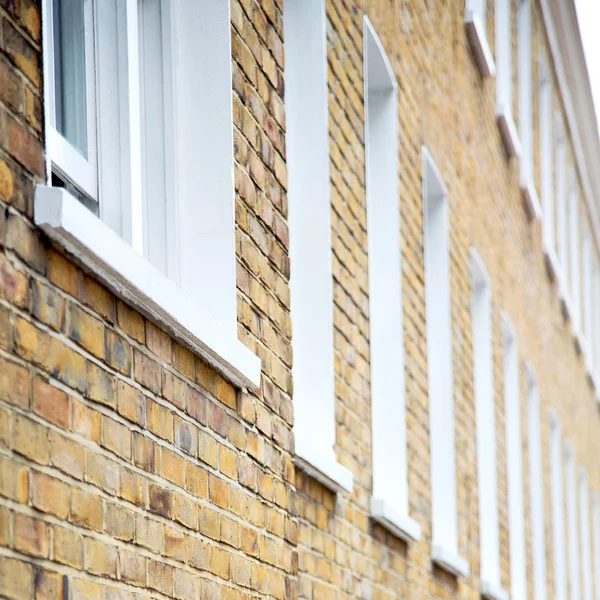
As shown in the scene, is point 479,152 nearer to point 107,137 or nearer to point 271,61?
point 271,61

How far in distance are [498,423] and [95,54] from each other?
758 centimetres

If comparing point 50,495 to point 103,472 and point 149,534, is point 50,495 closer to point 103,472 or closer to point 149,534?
point 103,472

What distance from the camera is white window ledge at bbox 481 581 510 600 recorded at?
8.81 metres

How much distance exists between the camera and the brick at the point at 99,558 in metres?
2.63

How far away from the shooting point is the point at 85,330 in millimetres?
2697

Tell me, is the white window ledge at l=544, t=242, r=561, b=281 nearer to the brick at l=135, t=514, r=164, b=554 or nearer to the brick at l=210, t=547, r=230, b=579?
the brick at l=210, t=547, r=230, b=579

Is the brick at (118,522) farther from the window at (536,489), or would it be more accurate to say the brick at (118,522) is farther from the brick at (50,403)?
the window at (536,489)

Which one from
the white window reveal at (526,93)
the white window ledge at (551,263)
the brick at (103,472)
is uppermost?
the white window reveal at (526,93)

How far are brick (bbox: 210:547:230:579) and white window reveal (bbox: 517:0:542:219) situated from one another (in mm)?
9463

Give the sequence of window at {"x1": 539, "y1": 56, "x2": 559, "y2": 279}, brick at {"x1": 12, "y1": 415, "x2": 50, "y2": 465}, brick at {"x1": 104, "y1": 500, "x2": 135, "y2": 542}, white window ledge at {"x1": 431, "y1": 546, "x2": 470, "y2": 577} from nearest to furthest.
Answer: brick at {"x1": 12, "y1": 415, "x2": 50, "y2": 465}
brick at {"x1": 104, "y1": 500, "x2": 135, "y2": 542}
white window ledge at {"x1": 431, "y1": 546, "x2": 470, "y2": 577}
window at {"x1": 539, "y1": 56, "x2": 559, "y2": 279}

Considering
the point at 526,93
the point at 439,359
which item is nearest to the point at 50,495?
the point at 439,359

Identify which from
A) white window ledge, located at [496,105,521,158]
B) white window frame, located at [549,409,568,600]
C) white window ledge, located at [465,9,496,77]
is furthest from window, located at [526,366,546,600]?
white window ledge, located at [465,9,496,77]

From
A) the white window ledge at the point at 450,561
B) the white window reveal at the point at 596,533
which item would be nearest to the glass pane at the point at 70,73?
the white window ledge at the point at 450,561

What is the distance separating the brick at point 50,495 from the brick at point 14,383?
5.2 inches
